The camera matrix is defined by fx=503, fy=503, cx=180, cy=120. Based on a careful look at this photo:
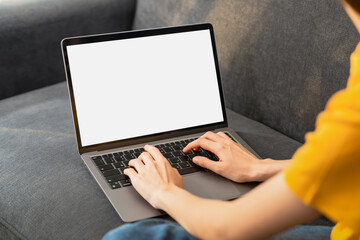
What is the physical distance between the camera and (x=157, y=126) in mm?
1130

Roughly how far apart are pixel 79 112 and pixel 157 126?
0.18 m

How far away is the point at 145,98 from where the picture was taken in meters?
1.13

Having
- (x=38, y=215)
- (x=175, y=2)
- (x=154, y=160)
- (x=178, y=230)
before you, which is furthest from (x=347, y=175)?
(x=175, y=2)

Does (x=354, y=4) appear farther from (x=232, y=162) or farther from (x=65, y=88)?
(x=65, y=88)

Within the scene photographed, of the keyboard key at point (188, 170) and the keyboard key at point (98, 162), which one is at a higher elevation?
the keyboard key at point (98, 162)

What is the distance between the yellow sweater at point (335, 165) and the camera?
20.7 inches

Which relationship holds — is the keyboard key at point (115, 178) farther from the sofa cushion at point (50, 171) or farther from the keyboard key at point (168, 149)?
the keyboard key at point (168, 149)

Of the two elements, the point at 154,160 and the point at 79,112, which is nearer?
the point at 154,160

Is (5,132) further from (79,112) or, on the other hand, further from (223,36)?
(223,36)

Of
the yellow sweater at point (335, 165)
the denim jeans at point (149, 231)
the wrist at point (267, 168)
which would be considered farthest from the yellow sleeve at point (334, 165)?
the wrist at point (267, 168)

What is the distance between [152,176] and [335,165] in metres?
0.39

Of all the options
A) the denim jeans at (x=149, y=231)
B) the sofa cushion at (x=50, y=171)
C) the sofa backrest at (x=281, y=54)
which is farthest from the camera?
the sofa backrest at (x=281, y=54)

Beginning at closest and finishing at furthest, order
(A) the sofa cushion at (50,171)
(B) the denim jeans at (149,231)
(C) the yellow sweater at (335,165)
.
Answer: (C) the yellow sweater at (335,165) < (B) the denim jeans at (149,231) < (A) the sofa cushion at (50,171)

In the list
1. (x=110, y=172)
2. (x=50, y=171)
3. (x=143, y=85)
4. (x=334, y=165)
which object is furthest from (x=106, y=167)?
(x=334, y=165)
